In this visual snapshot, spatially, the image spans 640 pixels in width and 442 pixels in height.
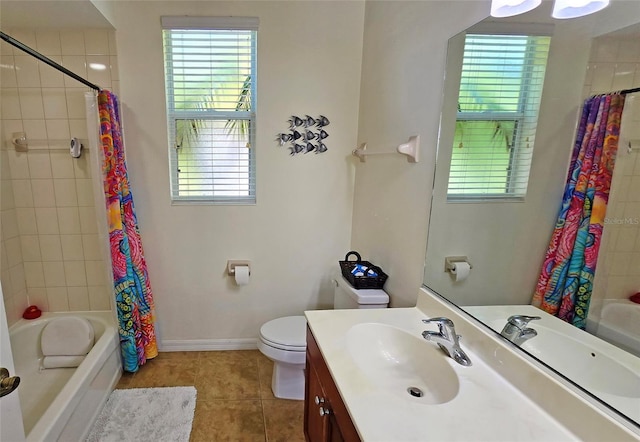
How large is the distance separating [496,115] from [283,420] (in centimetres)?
192

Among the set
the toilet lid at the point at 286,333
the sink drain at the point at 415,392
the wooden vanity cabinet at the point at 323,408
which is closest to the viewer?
the wooden vanity cabinet at the point at 323,408

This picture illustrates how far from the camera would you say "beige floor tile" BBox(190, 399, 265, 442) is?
5.70 ft

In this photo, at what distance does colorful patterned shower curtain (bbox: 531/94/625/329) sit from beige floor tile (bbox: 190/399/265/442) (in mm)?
1645

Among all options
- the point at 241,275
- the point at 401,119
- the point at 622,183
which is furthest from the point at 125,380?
the point at 622,183

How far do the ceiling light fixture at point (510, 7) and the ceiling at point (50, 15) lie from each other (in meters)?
2.04

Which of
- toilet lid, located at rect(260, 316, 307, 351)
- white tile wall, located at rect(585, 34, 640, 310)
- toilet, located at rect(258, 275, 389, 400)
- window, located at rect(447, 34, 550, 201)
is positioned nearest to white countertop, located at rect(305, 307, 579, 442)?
white tile wall, located at rect(585, 34, 640, 310)

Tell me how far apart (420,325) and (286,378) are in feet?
3.64

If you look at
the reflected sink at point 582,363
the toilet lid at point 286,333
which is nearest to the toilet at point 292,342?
the toilet lid at point 286,333

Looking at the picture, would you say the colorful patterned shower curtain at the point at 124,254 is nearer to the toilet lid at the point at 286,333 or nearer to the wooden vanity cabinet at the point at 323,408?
the toilet lid at the point at 286,333

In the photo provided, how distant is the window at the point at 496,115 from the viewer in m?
0.98

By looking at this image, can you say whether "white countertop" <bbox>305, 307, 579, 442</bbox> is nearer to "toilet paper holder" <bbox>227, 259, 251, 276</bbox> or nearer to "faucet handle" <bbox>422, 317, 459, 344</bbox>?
"faucet handle" <bbox>422, 317, 459, 344</bbox>

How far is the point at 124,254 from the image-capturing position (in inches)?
81.1

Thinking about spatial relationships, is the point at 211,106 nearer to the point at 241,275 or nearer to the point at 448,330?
the point at 241,275

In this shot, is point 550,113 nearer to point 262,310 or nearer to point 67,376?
point 262,310
